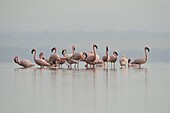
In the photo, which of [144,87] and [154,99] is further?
[144,87]

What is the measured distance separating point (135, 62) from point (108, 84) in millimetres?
4910

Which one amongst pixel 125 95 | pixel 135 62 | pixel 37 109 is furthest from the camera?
pixel 135 62

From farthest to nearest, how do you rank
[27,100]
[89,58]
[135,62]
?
1. [135,62]
2. [89,58]
3. [27,100]

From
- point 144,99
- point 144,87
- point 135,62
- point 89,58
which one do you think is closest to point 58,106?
point 144,99

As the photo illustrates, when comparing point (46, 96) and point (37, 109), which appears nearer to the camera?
point (37, 109)

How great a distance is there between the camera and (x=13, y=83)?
6.09 metres

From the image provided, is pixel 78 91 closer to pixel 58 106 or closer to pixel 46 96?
pixel 46 96

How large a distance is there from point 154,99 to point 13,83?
2223 millimetres

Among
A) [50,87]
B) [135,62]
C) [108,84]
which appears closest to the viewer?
[50,87]

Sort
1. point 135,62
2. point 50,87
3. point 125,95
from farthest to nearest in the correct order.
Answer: point 135,62
point 50,87
point 125,95

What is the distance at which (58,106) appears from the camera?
160 inches

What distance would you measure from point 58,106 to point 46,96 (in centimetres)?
61

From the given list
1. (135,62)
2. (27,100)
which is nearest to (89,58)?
(135,62)

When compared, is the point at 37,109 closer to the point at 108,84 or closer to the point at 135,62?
the point at 108,84
